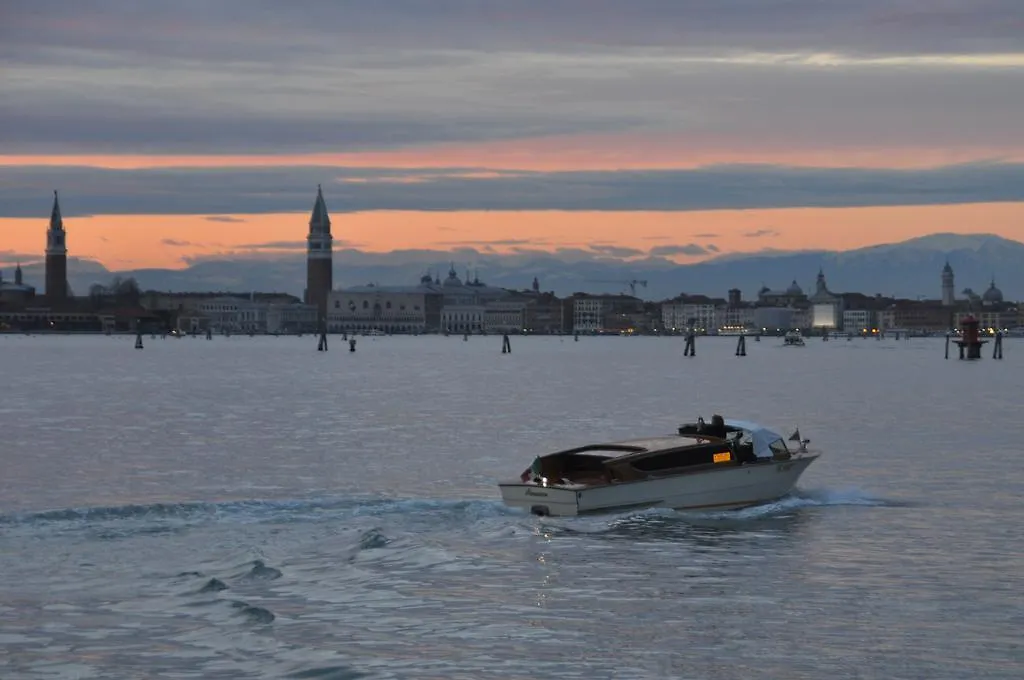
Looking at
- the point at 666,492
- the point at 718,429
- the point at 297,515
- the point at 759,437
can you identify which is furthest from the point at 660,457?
the point at 297,515

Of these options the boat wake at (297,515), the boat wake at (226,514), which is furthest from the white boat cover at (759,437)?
the boat wake at (226,514)

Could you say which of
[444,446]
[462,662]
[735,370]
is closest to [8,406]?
[444,446]

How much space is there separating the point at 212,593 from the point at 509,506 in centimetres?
887

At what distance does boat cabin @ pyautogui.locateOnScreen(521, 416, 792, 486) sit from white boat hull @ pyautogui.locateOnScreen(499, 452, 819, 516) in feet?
0.54

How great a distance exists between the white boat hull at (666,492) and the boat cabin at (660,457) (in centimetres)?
16

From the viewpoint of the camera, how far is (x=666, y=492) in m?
31.2

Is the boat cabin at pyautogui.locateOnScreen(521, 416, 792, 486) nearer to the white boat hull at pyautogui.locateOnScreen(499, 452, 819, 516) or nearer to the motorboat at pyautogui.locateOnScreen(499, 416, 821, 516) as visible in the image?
the motorboat at pyautogui.locateOnScreen(499, 416, 821, 516)

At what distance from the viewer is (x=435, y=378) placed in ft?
367

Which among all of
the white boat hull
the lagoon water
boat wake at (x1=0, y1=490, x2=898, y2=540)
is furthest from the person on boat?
the lagoon water

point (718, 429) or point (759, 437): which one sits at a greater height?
point (718, 429)

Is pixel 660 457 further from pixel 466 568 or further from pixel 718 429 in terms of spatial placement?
pixel 466 568

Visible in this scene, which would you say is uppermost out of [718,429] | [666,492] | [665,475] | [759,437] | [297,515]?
[718,429]

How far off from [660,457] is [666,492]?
0.70 m

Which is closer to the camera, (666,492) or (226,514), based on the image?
(226,514)
